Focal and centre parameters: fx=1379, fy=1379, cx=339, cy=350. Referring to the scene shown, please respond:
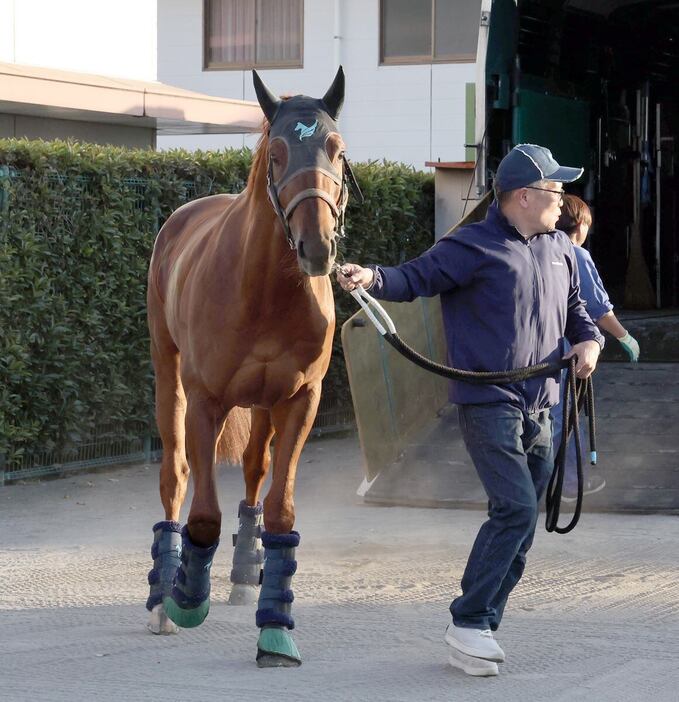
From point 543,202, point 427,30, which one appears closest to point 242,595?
point 543,202

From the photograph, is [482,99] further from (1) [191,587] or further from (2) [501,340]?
(1) [191,587]

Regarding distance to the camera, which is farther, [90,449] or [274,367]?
[90,449]

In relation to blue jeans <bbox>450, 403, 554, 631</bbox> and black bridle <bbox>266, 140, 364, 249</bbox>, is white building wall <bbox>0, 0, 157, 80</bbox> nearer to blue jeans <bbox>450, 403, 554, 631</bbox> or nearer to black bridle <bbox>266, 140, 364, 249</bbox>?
black bridle <bbox>266, 140, 364, 249</bbox>

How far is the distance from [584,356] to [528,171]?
744 mm

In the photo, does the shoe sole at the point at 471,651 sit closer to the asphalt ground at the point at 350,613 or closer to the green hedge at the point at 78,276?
the asphalt ground at the point at 350,613

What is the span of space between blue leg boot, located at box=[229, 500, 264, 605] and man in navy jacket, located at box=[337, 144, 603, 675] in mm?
1515

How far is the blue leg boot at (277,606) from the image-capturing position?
5227mm

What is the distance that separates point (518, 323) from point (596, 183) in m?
10.0

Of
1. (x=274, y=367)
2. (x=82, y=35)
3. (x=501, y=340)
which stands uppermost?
(x=82, y=35)

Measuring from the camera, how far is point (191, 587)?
18.2ft

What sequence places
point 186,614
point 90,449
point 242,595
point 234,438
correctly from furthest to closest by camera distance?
point 90,449 < point 234,438 < point 242,595 < point 186,614

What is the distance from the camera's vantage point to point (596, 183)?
1490 cm

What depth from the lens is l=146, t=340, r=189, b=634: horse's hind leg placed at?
5.93 m

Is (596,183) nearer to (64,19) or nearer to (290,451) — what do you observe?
(64,19)
